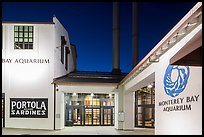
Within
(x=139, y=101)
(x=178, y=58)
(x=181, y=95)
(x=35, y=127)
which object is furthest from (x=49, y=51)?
(x=178, y=58)

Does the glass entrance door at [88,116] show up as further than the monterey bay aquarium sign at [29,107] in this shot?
Yes

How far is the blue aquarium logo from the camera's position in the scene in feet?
27.7

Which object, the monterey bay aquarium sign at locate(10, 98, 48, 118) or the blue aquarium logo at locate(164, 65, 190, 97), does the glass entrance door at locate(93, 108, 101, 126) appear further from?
the blue aquarium logo at locate(164, 65, 190, 97)

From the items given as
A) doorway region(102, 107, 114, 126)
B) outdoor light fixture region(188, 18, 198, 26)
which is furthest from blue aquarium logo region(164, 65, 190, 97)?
doorway region(102, 107, 114, 126)

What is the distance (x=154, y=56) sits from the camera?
1092 centimetres

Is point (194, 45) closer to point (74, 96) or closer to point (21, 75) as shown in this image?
point (21, 75)

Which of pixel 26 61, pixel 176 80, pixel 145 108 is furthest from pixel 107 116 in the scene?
pixel 176 80

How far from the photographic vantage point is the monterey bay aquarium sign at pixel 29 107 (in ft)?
67.9

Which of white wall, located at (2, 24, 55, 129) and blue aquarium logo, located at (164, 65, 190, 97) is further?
white wall, located at (2, 24, 55, 129)

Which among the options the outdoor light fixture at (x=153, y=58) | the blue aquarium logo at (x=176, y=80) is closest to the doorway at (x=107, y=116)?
the outdoor light fixture at (x=153, y=58)

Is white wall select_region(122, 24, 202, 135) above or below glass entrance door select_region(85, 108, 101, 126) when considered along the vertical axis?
above

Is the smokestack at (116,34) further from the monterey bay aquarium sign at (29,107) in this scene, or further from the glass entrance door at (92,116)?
the monterey bay aquarium sign at (29,107)

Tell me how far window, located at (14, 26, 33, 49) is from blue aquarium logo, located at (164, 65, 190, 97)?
13460 millimetres

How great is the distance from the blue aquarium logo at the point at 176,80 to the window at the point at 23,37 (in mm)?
13460
